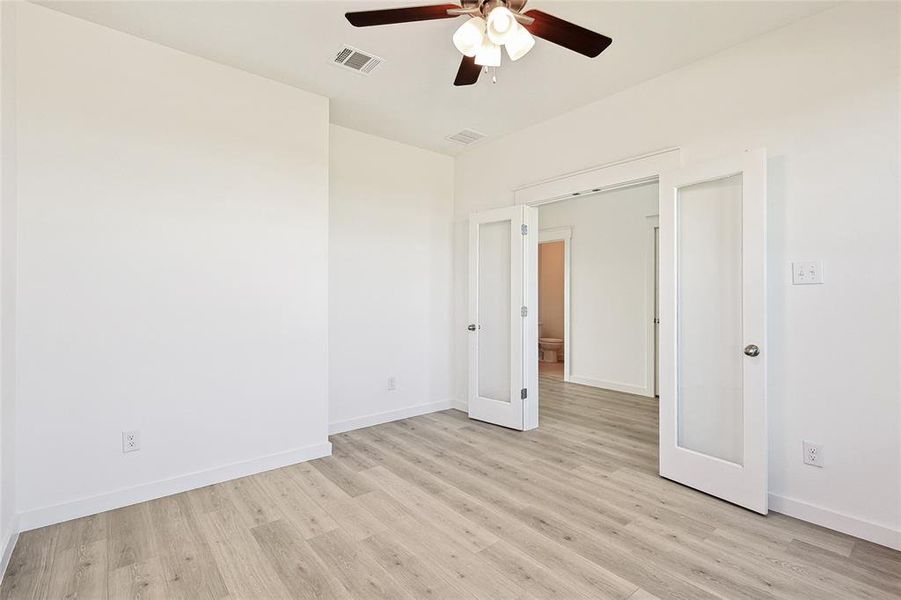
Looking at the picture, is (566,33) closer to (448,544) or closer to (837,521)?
(448,544)

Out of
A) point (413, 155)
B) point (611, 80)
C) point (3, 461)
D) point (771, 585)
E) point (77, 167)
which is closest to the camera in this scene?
point (771, 585)

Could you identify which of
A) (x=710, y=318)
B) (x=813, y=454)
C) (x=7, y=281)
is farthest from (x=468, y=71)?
(x=813, y=454)

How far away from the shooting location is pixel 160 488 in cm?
269

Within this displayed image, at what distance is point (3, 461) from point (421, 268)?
3337 mm

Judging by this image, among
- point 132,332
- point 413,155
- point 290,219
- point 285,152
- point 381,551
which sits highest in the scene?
point 413,155

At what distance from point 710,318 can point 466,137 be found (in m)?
2.75

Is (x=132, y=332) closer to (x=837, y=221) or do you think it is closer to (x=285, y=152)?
(x=285, y=152)

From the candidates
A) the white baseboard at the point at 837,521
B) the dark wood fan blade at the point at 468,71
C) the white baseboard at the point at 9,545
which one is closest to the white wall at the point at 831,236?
the white baseboard at the point at 837,521

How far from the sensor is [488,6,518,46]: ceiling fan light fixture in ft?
5.72

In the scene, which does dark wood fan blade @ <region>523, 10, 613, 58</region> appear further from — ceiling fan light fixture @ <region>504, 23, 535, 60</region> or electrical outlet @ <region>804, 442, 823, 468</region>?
electrical outlet @ <region>804, 442, 823, 468</region>

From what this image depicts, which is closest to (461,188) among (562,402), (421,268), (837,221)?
(421,268)

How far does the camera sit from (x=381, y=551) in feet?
6.93

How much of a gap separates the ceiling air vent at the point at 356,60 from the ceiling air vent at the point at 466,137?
132cm

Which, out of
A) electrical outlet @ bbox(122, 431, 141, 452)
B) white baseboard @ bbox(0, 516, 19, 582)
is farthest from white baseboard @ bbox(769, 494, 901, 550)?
white baseboard @ bbox(0, 516, 19, 582)
